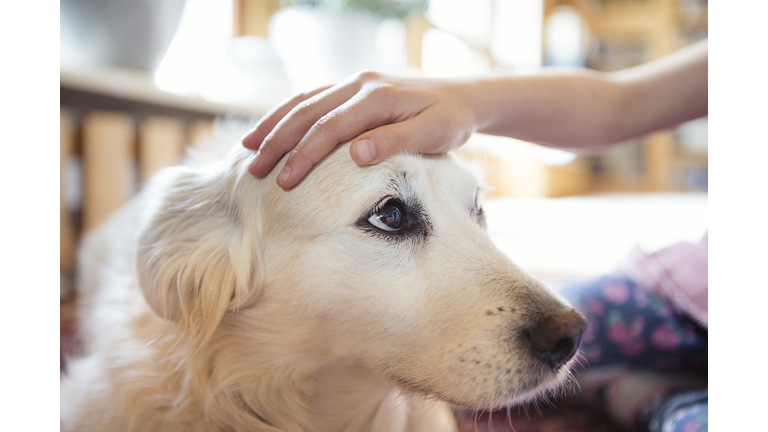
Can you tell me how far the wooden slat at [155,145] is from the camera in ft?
5.71

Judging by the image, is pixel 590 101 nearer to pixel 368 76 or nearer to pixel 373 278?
pixel 368 76

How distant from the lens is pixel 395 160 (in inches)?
32.9

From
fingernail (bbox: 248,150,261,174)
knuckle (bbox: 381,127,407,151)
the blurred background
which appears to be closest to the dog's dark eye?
knuckle (bbox: 381,127,407,151)

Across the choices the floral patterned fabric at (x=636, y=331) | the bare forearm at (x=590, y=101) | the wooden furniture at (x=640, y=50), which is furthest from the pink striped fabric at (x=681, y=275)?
the wooden furniture at (x=640, y=50)

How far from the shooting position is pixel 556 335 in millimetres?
725

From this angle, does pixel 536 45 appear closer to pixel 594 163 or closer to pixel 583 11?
pixel 583 11

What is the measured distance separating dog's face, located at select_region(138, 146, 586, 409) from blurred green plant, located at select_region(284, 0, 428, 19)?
136 cm

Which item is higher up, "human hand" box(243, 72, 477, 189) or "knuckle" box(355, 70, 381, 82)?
"knuckle" box(355, 70, 381, 82)

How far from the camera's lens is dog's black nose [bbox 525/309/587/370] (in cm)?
72

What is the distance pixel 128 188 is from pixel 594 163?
8767 millimetres

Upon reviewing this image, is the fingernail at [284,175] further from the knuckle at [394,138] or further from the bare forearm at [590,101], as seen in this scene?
the bare forearm at [590,101]

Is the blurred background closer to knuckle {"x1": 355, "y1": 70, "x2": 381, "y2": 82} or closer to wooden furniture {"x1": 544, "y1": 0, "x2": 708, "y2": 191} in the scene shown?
knuckle {"x1": 355, "y1": 70, "x2": 381, "y2": 82}
